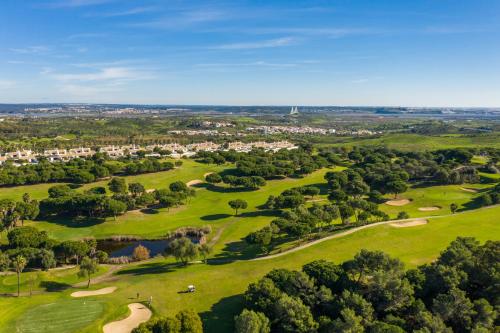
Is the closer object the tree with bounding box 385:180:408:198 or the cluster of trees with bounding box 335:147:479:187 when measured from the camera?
the tree with bounding box 385:180:408:198

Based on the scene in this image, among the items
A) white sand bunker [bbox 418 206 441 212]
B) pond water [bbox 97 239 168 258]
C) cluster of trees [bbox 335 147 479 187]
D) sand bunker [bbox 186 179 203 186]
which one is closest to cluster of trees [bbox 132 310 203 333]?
pond water [bbox 97 239 168 258]

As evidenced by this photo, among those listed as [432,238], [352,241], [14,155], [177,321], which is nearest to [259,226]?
[352,241]

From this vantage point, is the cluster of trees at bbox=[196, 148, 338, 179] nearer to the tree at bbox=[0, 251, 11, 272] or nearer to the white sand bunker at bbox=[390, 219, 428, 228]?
the white sand bunker at bbox=[390, 219, 428, 228]

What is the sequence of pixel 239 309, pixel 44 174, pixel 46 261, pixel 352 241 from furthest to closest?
pixel 44 174, pixel 352 241, pixel 46 261, pixel 239 309

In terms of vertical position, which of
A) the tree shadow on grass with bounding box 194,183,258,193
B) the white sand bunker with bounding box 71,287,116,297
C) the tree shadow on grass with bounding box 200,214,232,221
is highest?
the tree shadow on grass with bounding box 194,183,258,193

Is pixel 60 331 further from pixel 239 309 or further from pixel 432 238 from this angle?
pixel 432 238

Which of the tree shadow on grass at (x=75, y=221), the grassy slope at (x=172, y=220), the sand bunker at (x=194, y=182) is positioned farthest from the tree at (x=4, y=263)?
the sand bunker at (x=194, y=182)
